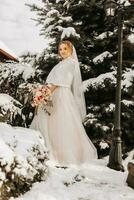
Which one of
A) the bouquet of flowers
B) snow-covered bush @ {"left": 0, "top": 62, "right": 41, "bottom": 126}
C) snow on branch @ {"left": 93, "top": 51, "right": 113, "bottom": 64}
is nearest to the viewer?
the bouquet of flowers

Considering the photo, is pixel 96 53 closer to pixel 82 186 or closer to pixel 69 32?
pixel 69 32

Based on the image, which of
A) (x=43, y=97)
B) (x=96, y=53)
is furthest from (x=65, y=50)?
(x=96, y=53)

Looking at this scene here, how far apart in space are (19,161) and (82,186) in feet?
4.47

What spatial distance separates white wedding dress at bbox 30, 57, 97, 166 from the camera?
8.59m

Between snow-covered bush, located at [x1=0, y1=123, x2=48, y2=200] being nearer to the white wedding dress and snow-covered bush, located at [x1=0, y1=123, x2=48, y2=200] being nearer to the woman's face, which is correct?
the white wedding dress

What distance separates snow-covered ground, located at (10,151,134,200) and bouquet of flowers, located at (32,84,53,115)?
135 cm

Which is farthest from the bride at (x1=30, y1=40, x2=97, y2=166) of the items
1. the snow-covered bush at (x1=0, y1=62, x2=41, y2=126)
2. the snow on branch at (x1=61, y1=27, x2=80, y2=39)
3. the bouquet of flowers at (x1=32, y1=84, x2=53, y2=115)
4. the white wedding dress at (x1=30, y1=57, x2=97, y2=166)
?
the snow on branch at (x1=61, y1=27, x2=80, y2=39)

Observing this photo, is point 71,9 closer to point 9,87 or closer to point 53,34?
point 53,34

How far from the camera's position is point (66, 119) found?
8.73m

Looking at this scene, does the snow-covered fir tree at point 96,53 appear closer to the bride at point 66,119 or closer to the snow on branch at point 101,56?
the snow on branch at point 101,56

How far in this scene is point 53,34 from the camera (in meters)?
11.6

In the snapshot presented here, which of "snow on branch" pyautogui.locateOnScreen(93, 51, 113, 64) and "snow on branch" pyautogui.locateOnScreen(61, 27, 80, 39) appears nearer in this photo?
"snow on branch" pyautogui.locateOnScreen(61, 27, 80, 39)

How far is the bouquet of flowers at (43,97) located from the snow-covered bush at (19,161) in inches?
58.9

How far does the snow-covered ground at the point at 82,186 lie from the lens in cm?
561
